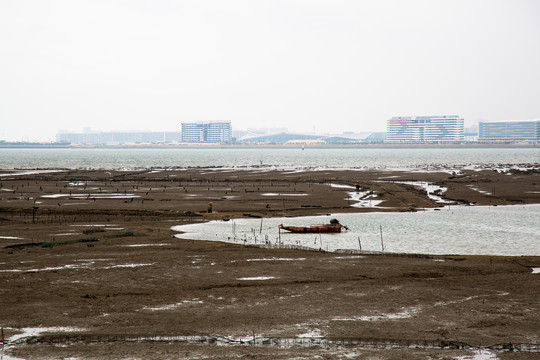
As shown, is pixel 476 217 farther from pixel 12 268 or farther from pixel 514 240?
pixel 12 268

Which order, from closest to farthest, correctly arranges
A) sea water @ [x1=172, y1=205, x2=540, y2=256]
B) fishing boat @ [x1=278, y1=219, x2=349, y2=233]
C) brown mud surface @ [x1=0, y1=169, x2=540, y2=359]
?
brown mud surface @ [x1=0, y1=169, x2=540, y2=359] → sea water @ [x1=172, y1=205, x2=540, y2=256] → fishing boat @ [x1=278, y1=219, x2=349, y2=233]

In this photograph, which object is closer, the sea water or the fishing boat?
the sea water

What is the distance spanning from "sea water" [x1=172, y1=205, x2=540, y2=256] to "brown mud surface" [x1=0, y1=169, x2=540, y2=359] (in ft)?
11.1

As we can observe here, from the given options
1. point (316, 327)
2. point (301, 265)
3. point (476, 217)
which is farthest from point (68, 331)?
point (476, 217)

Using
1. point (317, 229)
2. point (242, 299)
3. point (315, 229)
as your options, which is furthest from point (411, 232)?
point (242, 299)

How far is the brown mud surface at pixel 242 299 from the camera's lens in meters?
17.3

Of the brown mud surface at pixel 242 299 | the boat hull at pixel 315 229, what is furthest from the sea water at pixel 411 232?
the brown mud surface at pixel 242 299

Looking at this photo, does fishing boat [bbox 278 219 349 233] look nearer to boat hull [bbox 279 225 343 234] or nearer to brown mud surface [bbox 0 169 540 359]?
boat hull [bbox 279 225 343 234]

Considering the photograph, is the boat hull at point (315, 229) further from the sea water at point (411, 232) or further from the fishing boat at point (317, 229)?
the sea water at point (411, 232)

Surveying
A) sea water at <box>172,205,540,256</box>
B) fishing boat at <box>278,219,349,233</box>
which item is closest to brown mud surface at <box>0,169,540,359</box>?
sea water at <box>172,205,540,256</box>

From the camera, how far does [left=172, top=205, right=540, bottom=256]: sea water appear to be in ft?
115

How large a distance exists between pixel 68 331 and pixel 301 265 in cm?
1294

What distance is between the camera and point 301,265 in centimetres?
2855

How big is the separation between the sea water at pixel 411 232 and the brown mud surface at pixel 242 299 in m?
3.38
